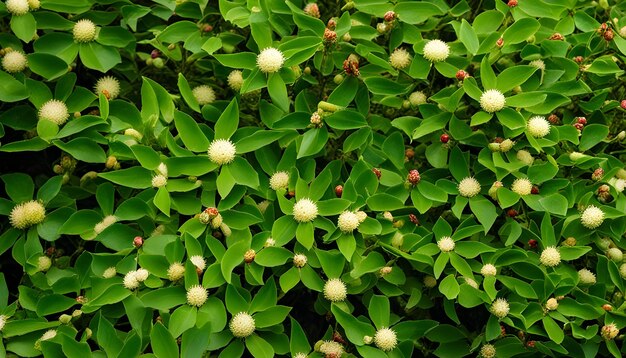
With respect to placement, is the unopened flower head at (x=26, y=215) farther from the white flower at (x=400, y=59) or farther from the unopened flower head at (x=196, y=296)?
the white flower at (x=400, y=59)

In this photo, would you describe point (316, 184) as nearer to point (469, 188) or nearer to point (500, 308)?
point (469, 188)

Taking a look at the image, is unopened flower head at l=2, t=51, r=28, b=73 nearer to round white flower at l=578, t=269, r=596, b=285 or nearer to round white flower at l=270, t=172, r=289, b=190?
round white flower at l=270, t=172, r=289, b=190

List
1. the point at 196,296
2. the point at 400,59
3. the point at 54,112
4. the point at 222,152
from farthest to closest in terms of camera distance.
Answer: the point at 400,59 < the point at 54,112 < the point at 222,152 < the point at 196,296

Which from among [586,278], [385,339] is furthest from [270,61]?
[586,278]

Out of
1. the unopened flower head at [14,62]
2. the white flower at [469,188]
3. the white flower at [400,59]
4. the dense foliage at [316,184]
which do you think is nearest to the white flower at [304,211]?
the dense foliage at [316,184]

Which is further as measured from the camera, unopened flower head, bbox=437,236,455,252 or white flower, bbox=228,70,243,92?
white flower, bbox=228,70,243,92

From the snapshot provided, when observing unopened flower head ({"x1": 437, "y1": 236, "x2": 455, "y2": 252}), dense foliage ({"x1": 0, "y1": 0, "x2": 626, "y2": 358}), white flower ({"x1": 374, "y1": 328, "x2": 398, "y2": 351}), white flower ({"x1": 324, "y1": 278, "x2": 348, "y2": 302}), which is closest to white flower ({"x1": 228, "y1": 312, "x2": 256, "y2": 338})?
dense foliage ({"x1": 0, "y1": 0, "x2": 626, "y2": 358})

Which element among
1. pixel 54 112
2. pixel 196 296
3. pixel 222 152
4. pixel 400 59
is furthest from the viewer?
pixel 400 59
